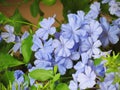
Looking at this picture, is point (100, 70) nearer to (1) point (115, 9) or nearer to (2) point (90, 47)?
(2) point (90, 47)

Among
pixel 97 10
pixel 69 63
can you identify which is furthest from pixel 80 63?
pixel 97 10

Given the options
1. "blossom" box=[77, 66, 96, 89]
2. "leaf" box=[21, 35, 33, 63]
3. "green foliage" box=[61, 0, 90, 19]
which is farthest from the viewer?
"green foliage" box=[61, 0, 90, 19]

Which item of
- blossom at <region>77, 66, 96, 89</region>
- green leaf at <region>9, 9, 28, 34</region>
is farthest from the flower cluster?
green leaf at <region>9, 9, 28, 34</region>

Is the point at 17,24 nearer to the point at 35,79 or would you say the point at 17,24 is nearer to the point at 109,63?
the point at 35,79

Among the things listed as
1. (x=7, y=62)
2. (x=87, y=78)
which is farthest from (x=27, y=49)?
(x=87, y=78)

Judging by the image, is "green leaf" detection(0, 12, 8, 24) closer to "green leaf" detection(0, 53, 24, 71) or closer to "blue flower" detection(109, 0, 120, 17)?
"green leaf" detection(0, 53, 24, 71)

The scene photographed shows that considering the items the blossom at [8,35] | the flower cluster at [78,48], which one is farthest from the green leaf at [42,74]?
the blossom at [8,35]
